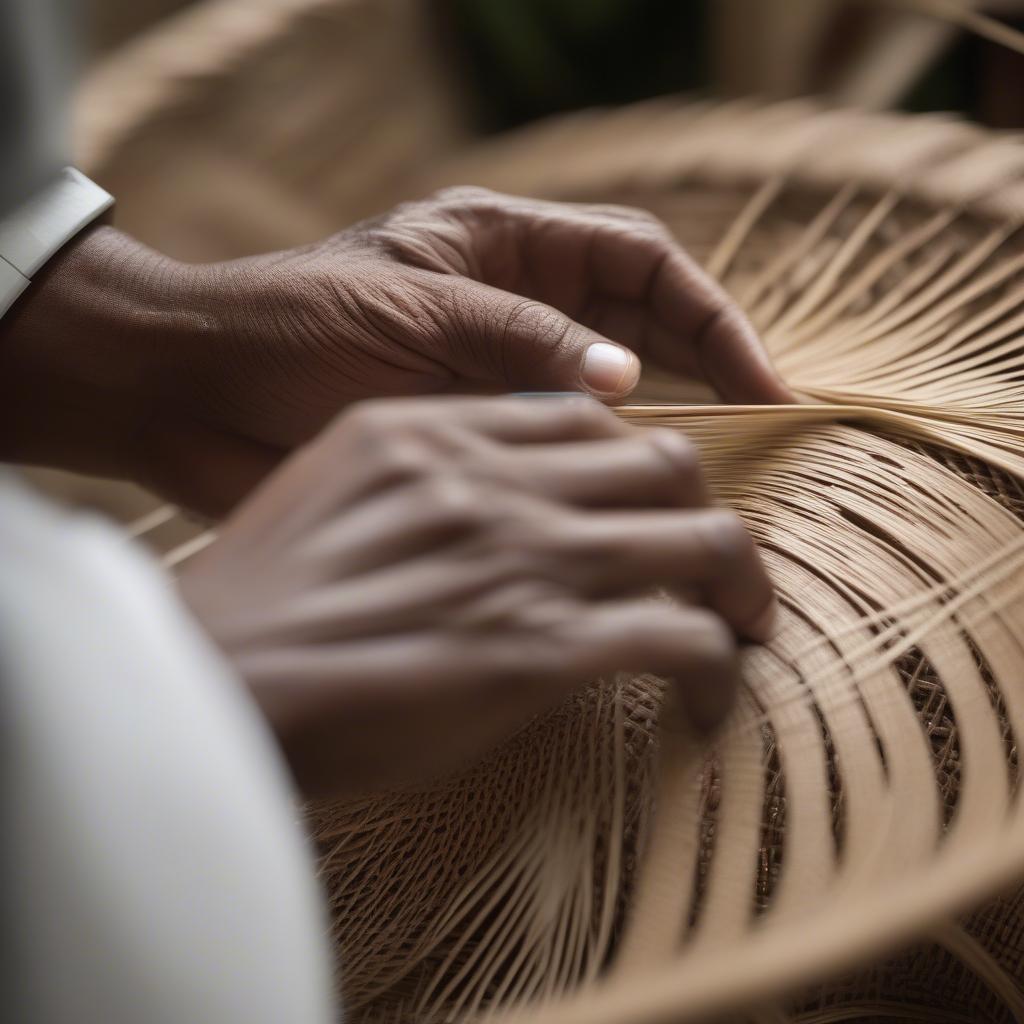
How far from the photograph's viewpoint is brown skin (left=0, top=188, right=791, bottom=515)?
0.54 m

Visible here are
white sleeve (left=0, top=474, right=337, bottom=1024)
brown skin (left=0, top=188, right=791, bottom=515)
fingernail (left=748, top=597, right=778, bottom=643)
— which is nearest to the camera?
white sleeve (left=0, top=474, right=337, bottom=1024)

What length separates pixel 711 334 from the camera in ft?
1.88

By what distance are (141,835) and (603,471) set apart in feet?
0.58

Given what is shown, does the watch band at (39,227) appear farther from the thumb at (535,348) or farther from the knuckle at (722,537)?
the knuckle at (722,537)

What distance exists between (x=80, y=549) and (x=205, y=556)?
44mm

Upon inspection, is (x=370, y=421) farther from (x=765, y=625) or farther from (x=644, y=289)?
(x=644, y=289)

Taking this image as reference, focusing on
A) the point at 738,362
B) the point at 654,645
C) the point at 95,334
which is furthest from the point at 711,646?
the point at 95,334

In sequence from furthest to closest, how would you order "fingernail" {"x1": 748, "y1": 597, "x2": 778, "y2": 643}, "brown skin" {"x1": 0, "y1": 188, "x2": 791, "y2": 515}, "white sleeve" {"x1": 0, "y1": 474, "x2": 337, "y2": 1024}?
"brown skin" {"x1": 0, "y1": 188, "x2": 791, "y2": 515} → "fingernail" {"x1": 748, "y1": 597, "x2": 778, "y2": 643} → "white sleeve" {"x1": 0, "y1": 474, "x2": 337, "y2": 1024}

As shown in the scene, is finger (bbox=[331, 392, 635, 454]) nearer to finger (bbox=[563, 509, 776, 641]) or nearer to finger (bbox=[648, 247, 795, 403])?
finger (bbox=[563, 509, 776, 641])

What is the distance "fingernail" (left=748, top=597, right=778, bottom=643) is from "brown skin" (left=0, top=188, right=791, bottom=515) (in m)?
0.15

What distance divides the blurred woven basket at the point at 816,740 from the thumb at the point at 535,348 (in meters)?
0.04

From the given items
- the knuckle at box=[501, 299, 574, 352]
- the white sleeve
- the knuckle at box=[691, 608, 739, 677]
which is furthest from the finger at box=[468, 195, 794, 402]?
the white sleeve

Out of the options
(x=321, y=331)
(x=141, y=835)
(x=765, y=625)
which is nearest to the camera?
(x=141, y=835)

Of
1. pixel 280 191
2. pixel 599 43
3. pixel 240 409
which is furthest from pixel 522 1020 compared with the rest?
pixel 599 43
